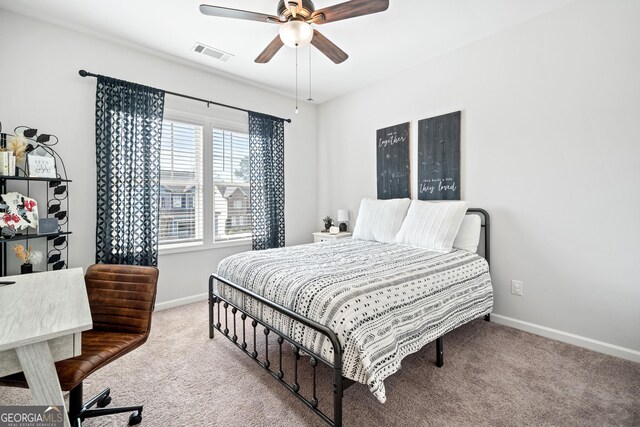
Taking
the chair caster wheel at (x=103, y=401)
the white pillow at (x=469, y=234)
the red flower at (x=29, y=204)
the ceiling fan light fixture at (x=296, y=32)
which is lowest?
the chair caster wheel at (x=103, y=401)

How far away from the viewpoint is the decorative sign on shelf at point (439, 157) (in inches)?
121

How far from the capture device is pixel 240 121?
3846 mm

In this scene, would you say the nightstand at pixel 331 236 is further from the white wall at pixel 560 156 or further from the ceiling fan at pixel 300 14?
the ceiling fan at pixel 300 14

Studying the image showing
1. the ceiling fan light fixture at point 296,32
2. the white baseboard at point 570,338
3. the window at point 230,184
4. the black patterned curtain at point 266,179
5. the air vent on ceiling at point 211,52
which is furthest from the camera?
the black patterned curtain at point 266,179

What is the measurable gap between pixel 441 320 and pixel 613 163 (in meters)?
1.80

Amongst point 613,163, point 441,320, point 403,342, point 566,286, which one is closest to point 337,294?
point 403,342

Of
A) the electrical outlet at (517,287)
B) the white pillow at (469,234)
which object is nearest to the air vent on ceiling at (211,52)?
the white pillow at (469,234)

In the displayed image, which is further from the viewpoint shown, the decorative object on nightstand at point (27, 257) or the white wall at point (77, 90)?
the white wall at point (77, 90)

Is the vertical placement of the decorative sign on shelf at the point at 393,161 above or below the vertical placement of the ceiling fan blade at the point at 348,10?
below

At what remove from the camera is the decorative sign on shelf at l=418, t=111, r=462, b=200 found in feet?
10.1

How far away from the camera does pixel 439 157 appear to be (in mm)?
3217

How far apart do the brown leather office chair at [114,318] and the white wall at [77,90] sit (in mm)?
1370

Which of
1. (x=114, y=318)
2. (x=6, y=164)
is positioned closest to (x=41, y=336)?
(x=114, y=318)

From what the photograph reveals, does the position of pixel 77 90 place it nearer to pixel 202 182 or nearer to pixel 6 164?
pixel 6 164
